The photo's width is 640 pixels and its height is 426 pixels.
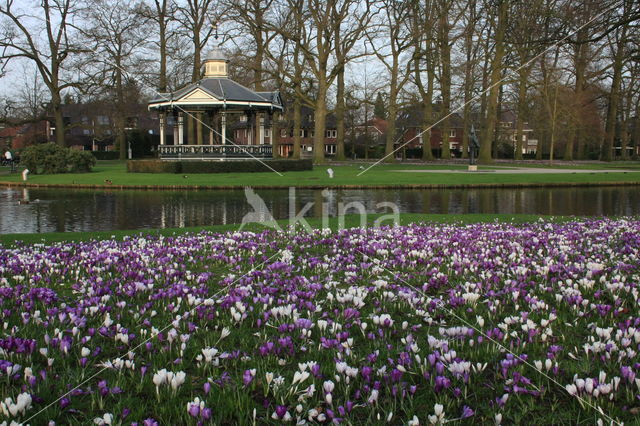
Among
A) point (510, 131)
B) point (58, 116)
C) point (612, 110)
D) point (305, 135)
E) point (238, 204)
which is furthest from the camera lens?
point (305, 135)

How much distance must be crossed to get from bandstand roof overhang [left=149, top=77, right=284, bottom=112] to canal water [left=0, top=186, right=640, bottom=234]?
15677 mm

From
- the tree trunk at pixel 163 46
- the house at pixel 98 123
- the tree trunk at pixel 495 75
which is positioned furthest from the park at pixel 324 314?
the house at pixel 98 123

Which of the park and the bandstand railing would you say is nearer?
the park

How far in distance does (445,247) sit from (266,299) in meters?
4.39

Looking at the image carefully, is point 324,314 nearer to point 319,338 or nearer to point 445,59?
point 319,338

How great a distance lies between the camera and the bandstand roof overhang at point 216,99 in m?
41.2

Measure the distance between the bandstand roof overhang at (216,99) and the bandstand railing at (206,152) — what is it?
3.08 metres

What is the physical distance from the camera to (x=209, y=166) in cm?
3834

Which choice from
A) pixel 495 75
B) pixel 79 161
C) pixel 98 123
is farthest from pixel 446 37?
pixel 98 123

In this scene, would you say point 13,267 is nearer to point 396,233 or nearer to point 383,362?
point 383,362

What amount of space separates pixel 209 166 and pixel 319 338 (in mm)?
34589

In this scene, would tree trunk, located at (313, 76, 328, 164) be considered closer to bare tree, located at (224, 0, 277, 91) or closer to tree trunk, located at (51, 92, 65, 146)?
bare tree, located at (224, 0, 277, 91)

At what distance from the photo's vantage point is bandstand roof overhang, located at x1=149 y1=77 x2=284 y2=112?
135 ft

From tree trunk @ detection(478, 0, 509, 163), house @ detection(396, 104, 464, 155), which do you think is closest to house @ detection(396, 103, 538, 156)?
house @ detection(396, 104, 464, 155)
